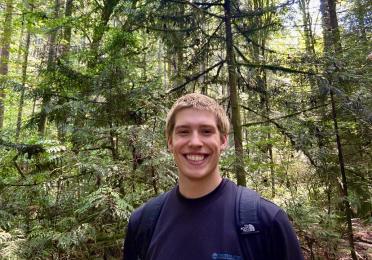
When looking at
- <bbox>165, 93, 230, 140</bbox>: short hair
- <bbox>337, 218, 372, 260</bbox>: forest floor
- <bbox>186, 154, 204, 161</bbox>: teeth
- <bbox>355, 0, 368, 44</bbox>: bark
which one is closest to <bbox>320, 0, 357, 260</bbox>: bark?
<bbox>337, 218, 372, 260</bbox>: forest floor

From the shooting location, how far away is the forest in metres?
4.57

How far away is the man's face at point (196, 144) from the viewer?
6.25ft

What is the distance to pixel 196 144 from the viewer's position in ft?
6.28

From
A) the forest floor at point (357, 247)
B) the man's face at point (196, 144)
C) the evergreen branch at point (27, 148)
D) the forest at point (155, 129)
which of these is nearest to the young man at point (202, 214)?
the man's face at point (196, 144)

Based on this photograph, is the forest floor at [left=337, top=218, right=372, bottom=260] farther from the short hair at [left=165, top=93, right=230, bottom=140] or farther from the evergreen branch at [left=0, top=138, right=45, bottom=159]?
the evergreen branch at [left=0, top=138, right=45, bottom=159]

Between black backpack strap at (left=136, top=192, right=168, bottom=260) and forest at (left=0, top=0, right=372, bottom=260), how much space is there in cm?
212

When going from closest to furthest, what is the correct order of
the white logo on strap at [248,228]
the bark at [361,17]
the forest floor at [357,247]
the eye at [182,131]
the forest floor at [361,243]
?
the white logo on strap at [248,228] < the eye at [182,131] < the forest floor at [357,247] < the forest floor at [361,243] < the bark at [361,17]

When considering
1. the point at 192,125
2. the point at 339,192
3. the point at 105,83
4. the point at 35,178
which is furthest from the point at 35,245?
the point at 339,192

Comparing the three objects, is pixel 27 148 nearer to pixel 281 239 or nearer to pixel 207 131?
pixel 207 131

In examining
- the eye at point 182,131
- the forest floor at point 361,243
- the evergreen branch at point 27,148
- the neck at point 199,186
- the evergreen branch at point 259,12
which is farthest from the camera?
the evergreen branch at point 259,12

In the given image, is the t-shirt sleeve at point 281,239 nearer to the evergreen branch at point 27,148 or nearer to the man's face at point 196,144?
the man's face at point 196,144

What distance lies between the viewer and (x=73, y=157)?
16.0 feet

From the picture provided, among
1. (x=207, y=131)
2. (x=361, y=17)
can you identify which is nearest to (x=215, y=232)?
(x=207, y=131)

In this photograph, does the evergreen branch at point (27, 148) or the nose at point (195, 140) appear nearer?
the nose at point (195, 140)
